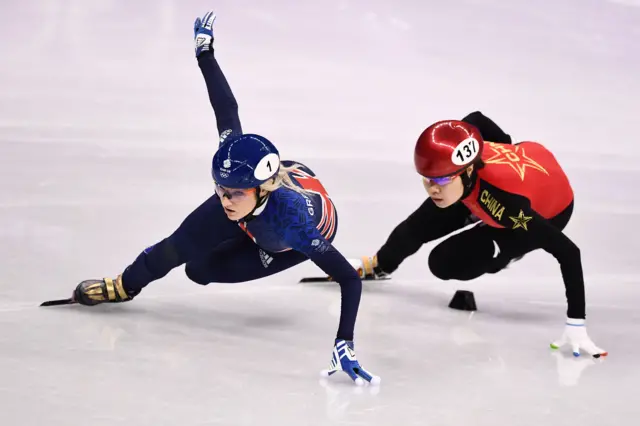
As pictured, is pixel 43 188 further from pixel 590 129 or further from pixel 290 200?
pixel 590 129

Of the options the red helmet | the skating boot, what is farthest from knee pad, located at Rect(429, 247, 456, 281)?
the red helmet

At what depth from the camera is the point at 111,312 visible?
4.60 meters

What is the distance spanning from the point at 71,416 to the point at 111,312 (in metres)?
1.40

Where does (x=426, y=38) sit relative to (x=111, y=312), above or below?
above

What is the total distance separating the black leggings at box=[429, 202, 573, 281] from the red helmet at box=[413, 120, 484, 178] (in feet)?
2.73

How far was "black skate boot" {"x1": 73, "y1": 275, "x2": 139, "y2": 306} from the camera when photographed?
15.2 feet

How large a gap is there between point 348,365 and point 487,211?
1.24 meters

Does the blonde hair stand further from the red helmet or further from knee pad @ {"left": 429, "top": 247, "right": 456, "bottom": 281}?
knee pad @ {"left": 429, "top": 247, "right": 456, "bottom": 281}

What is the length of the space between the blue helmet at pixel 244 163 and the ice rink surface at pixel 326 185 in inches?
29.8

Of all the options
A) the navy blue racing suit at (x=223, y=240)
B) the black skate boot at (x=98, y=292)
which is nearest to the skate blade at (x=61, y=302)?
the black skate boot at (x=98, y=292)

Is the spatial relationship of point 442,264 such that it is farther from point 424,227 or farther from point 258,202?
point 258,202

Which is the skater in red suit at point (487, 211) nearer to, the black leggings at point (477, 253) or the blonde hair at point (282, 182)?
the black leggings at point (477, 253)

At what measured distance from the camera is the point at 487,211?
15.1ft

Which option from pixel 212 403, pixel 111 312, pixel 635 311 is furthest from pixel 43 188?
pixel 635 311
